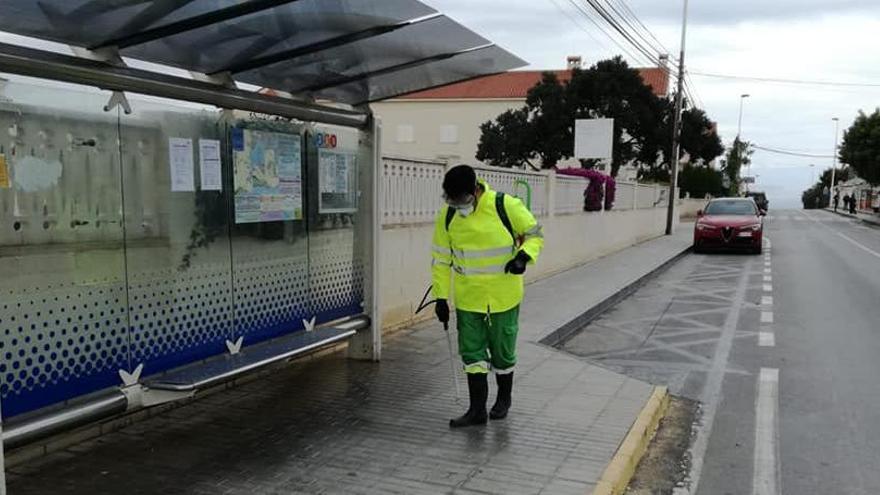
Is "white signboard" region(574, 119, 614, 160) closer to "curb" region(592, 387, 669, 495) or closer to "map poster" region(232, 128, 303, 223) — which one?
"curb" region(592, 387, 669, 495)

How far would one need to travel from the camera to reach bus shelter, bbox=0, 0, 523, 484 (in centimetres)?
362

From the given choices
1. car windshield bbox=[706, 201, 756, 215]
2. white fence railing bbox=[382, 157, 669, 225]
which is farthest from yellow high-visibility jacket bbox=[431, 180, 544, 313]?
car windshield bbox=[706, 201, 756, 215]

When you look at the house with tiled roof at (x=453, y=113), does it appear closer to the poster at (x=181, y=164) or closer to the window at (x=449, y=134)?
the window at (x=449, y=134)

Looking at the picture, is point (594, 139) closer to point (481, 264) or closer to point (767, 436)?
point (767, 436)

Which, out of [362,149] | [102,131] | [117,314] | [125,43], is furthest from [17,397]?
[362,149]

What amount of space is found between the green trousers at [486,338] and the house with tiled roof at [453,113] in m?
50.4

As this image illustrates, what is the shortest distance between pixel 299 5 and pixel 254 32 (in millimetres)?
433

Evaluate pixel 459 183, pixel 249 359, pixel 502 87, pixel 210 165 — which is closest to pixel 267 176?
pixel 210 165

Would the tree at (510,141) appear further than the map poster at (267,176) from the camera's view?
Yes

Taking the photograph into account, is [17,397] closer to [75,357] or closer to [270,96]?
[75,357]

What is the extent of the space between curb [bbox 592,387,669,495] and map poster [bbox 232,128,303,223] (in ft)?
9.97

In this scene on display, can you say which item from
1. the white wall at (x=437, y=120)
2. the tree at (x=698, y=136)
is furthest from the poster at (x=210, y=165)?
the white wall at (x=437, y=120)

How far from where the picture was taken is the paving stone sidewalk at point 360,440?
3877 mm

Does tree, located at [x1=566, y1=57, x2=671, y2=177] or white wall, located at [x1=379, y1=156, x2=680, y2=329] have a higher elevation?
tree, located at [x1=566, y1=57, x2=671, y2=177]
